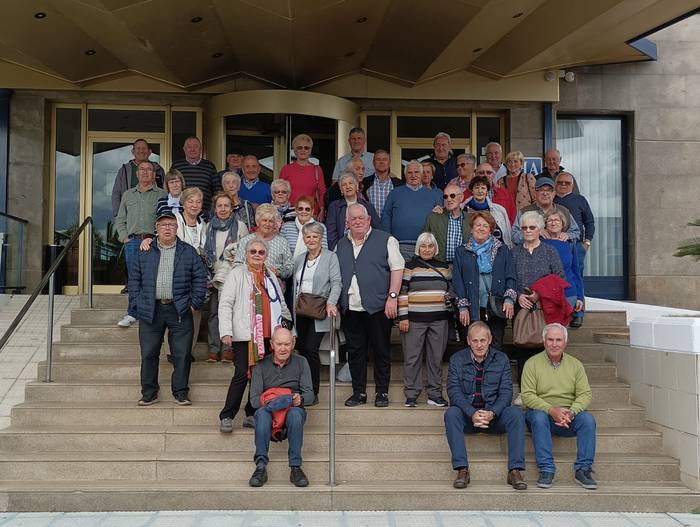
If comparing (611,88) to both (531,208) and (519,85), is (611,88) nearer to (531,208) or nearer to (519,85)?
(519,85)

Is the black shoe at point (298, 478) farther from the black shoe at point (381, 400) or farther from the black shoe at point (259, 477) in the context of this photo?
the black shoe at point (381, 400)

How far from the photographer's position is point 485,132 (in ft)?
39.6

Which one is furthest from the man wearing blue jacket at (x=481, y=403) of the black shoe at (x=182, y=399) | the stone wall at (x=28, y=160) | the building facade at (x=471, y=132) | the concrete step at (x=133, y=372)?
the stone wall at (x=28, y=160)

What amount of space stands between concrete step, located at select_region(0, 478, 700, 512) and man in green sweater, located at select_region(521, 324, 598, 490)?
0.56ft

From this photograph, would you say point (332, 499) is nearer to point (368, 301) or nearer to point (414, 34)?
point (368, 301)

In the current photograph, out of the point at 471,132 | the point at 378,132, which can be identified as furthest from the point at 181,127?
the point at 471,132

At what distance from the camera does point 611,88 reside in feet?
39.1

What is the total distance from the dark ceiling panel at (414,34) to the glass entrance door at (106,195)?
3.84m

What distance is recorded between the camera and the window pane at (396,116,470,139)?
39.4 feet

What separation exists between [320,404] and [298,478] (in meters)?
0.99

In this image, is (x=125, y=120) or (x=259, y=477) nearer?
(x=259, y=477)

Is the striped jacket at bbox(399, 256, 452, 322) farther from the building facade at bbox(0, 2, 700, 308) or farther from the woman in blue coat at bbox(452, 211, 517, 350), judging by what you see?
the building facade at bbox(0, 2, 700, 308)

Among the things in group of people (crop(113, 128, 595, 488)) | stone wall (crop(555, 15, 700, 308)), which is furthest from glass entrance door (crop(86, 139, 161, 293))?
stone wall (crop(555, 15, 700, 308))

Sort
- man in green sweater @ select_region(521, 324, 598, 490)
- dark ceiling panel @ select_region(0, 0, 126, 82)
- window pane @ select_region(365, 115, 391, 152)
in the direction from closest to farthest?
man in green sweater @ select_region(521, 324, 598, 490) < dark ceiling panel @ select_region(0, 0, 126, 82) < window pane @ select_region(365, 115, 391, 152)
